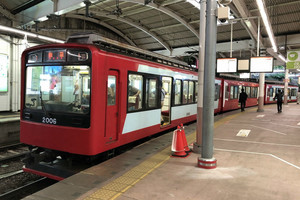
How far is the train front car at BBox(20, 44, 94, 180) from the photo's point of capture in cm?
489

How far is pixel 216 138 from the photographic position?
320 inches

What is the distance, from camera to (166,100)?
9.00 meters

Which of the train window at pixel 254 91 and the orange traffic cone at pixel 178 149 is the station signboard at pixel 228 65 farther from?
the train window at pixel 254 91

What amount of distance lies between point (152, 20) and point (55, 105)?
17527mm

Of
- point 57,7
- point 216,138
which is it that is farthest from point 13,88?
point 216,138

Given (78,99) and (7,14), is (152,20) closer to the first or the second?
(7,14)

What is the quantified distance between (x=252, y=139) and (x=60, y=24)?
15.9m

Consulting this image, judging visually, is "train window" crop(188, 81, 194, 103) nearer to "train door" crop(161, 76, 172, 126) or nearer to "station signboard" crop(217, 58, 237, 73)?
"train door" crop(161, 76, 172, 126)

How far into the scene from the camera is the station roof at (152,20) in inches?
496

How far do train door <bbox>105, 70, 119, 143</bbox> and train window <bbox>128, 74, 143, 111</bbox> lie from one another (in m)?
0.59

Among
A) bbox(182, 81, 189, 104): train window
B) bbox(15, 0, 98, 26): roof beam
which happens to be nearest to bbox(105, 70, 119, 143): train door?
bbox(182, 81, 189, 104): train window

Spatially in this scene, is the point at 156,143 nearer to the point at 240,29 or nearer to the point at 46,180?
the point at 46,180

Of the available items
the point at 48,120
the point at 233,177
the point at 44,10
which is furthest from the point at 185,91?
the point at 44,10

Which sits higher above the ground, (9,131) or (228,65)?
(228,65)
